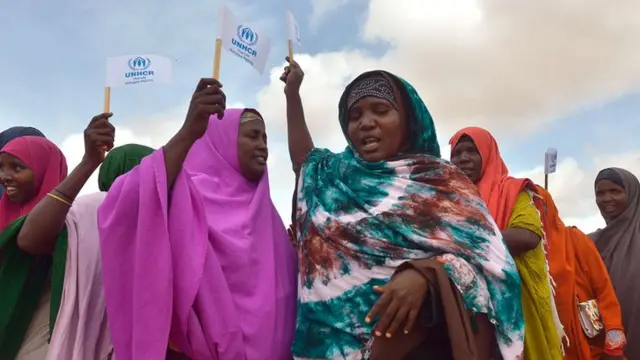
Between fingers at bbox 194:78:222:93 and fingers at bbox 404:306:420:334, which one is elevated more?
fingers at bbox 194:78:222:93

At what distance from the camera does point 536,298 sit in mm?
3359

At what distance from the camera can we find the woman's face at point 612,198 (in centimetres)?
515

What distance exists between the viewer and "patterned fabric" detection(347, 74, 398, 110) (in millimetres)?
2539

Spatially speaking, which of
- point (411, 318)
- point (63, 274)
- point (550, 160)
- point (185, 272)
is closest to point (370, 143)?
point (411, 318)

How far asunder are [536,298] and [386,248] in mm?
1528

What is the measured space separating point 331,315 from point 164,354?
598 millimetres

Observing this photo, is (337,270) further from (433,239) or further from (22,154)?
(22,154)

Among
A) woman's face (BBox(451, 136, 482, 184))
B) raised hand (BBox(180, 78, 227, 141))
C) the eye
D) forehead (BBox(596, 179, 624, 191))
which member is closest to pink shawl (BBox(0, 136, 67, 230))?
raised hand (BBox(180, 78, 227, 141))

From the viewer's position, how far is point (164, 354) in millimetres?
2127

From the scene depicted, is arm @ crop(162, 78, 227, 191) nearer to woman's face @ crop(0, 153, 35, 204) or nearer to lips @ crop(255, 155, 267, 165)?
lips @ crop(255, 155, 267, 165)

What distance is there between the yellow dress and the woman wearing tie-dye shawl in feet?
3.72

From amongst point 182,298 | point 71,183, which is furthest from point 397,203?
point 71,183

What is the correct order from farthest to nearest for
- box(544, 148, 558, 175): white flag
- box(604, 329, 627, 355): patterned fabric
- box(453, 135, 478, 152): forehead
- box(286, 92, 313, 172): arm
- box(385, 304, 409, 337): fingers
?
box(544, 148, 558, 175): white flag, box(604, 329, 627, 355): patterned fabric, box(453, 135, 478, 152): forehead, box(286, 92, 313, 172): arm, box(385, 304, 409, 337): fingers

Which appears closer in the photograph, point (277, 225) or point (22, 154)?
point (277, 225)
